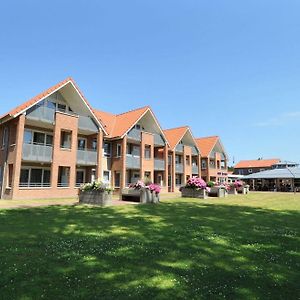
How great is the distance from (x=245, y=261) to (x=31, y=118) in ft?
76.1

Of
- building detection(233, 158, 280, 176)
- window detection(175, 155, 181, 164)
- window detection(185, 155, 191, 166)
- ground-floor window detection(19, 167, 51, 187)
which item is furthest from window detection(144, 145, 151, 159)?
building detection(233, 158, 280, 176)

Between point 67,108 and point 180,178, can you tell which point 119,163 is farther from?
point 180,178

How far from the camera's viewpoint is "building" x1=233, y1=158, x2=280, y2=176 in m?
82.1

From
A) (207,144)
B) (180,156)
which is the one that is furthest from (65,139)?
(207,144)

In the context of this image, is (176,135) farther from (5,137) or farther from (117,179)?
(5,137)

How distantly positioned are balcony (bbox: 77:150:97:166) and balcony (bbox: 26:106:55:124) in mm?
4446

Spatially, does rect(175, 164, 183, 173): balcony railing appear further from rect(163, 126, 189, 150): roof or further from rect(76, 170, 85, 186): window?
rect(76, 170, 85, 186): window

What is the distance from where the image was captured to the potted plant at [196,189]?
2710 centimetres

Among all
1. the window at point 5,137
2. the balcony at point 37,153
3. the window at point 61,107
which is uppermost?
the window at point 61,107

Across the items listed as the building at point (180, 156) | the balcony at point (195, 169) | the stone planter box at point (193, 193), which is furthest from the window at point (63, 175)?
the balcony at point (195, 169)

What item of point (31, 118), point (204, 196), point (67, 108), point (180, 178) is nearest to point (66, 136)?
point (67, 108)

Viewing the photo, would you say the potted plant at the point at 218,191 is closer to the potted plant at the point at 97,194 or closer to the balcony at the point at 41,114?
the potted plant at the point at 97,194

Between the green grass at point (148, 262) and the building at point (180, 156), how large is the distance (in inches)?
1292

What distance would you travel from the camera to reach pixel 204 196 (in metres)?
27.0
